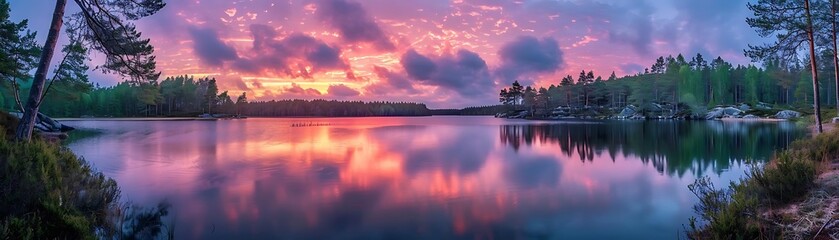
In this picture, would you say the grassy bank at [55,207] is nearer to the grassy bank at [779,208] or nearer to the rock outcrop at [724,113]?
the grassy bank at [779,208]

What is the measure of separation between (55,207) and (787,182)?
14427mm

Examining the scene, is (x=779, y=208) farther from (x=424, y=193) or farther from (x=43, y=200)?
(x=43, y=200)

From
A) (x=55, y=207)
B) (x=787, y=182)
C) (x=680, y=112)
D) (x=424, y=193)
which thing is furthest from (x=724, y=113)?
(x=55, y=207)

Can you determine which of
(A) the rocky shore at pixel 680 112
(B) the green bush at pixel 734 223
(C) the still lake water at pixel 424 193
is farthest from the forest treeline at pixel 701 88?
(B) the green bush at pixel 734 223

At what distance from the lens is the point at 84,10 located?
13.6m

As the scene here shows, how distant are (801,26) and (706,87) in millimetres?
109739

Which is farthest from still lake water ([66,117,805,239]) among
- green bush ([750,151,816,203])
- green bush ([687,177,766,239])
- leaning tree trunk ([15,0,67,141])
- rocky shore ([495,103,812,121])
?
rocky shore ([495,103,812,121])

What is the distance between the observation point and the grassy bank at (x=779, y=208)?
6805 mm

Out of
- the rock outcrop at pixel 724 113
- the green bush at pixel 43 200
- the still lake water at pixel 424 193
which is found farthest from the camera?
the rock outcrop at pixel 724 113

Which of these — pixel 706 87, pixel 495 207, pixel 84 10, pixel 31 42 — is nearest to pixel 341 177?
pixel 495 207

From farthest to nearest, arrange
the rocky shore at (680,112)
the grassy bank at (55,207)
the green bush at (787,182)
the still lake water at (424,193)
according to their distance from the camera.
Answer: the rocky shore at (680,112)
the still lake water at (424,193)
the green bush at (787,182)
the grassy bank at (55,207)

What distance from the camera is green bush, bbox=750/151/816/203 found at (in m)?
8.99

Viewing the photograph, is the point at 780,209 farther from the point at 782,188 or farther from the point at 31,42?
the point at 31,42

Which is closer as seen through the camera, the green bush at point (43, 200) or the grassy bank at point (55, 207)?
the green bush at point (43, 200)
